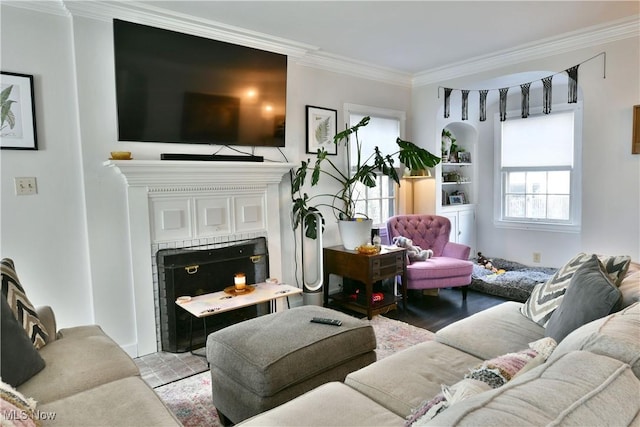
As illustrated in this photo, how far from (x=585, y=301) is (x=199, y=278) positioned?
2593mm

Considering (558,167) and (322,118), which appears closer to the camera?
(322,118)

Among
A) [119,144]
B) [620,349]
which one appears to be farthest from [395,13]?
[620,349]

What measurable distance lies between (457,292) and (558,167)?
205 centimetres

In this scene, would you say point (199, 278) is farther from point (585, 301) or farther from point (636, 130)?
point (636, 130)

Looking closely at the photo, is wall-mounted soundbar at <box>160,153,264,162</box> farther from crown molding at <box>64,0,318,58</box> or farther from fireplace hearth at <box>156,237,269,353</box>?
crown molding at <box>64,0,318,58</box>

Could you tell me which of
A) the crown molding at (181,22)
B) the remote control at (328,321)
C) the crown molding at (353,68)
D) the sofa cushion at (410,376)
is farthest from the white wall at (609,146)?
the remote control at (328,321)

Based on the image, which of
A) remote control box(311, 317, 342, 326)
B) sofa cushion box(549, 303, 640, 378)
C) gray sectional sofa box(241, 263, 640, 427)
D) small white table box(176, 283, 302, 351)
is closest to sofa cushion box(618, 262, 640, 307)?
gray sectional sofa box(241, 263, 640, 427)

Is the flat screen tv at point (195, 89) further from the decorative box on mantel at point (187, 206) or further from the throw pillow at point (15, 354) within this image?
the throw pillow at point (15, 354)

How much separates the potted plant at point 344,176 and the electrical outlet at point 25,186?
6.63ft

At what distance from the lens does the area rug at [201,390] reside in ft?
6.99

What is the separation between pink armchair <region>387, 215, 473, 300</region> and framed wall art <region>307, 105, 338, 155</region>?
1.09 m

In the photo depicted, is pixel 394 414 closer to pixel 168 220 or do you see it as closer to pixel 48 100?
pixel 168 220

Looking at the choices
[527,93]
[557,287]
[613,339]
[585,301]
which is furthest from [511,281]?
[613,339]

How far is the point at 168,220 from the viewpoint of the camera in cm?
307
